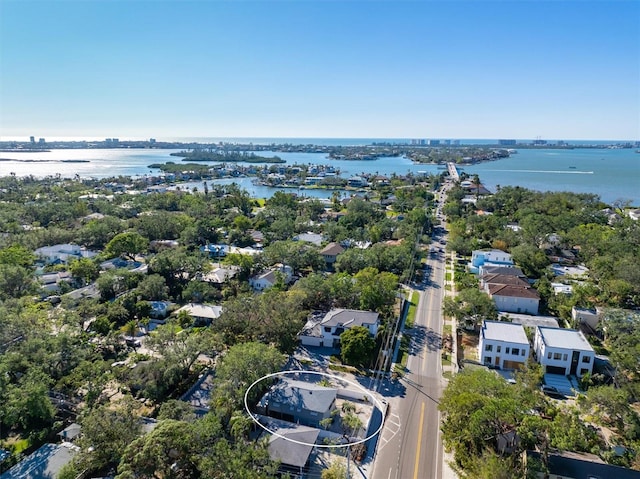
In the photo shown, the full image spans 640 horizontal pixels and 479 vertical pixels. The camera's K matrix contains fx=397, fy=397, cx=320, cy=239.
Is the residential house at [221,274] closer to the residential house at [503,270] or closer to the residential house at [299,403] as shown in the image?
the residential house at [299,403]

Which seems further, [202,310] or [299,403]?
[202,310]

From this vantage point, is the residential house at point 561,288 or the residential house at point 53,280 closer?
the residential house at point 561,288

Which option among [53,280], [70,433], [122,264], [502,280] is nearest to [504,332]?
[502,280]

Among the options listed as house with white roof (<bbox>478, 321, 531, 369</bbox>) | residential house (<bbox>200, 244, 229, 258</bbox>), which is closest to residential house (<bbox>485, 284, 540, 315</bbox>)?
house with white roof (<bbox>478, 321, 531, 369</bbox>)

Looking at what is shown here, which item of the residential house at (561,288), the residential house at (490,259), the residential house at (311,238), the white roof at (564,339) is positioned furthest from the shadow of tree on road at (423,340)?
the residential house at (311,238)

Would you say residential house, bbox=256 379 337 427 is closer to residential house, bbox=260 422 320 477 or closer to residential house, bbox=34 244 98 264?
residential house, bbox=260 422 320 477

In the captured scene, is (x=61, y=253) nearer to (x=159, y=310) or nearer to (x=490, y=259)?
(x=159, y=310)

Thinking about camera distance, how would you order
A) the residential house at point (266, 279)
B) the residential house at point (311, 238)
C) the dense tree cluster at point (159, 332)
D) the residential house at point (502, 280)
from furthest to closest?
the residential house at point (311, 238) → the residential house at point (266, 279) → the residential house at point (502, 280) → the dense tree cluster at point (159, 332)

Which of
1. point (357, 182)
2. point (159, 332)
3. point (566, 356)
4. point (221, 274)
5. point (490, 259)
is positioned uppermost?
point (357, 182)

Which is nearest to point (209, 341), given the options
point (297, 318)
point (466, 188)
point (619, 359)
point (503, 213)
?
point (297, 318)
